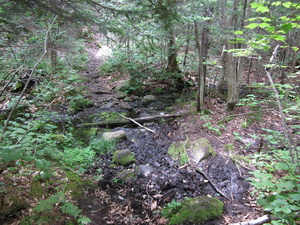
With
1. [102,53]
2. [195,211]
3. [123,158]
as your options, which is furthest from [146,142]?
[102,53]

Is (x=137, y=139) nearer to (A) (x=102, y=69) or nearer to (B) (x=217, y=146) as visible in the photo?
(B) (x=217, y=146)

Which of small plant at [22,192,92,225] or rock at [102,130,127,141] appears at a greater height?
small plant at [22,192,92,225]

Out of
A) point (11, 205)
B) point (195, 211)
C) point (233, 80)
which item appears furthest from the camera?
point (233, 80)

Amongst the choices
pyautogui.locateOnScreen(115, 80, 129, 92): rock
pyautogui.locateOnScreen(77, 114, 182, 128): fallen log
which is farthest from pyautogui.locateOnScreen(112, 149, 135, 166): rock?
pyautogui.locateOnScreen(115, 80, 129, 92): rock

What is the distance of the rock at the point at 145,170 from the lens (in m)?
4.70

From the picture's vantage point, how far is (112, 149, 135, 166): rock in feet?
16.8

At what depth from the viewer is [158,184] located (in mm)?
4336

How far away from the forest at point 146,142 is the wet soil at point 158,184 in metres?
0.03

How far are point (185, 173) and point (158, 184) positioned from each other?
2.48ft

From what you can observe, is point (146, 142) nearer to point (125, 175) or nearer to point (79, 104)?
point (125, 175)

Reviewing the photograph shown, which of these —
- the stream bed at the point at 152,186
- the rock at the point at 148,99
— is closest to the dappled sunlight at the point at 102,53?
the rock at the point at 148,99

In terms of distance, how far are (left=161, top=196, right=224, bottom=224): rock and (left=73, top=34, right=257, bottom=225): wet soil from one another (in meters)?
0.14

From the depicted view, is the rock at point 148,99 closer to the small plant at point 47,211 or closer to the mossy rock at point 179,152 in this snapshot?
the mossy rock at point 179,152

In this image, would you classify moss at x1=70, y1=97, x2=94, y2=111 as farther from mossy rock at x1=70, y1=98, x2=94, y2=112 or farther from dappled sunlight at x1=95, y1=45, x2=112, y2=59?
dappled sunlight at x1=95, y1=45, x2=112, y2=59
